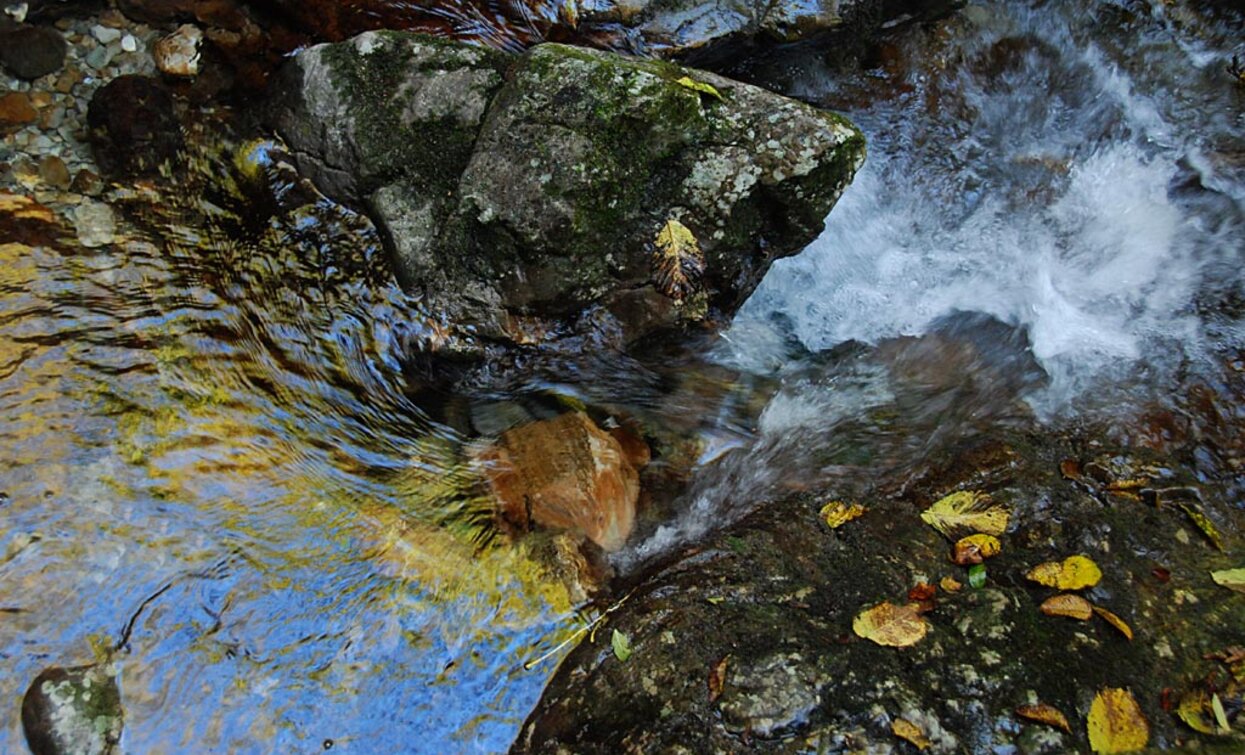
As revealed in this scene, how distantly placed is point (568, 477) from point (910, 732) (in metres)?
Answer: 1.97

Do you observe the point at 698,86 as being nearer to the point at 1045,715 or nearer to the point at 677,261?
the point at 677,261

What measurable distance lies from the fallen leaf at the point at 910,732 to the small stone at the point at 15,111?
526cm

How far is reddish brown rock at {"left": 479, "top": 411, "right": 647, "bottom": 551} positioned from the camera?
12.9ft

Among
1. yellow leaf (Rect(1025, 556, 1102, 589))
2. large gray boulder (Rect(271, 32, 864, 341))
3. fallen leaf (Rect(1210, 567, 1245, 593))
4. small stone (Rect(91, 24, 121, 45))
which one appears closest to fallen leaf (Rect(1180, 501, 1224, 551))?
fallen leaf (Rect(1210, 567, 1245, 593))

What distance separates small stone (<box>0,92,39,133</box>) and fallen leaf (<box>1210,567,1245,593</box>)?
628 cm

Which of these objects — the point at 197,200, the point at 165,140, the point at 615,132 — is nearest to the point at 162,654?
the point at 197,200

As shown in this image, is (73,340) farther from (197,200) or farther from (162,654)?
(162,654)

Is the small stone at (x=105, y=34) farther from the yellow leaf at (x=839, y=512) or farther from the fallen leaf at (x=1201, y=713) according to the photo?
the fallen leaf at (x=1201, y=713)

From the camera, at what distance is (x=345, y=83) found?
4.10 meters

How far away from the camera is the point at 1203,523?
11.6 ft

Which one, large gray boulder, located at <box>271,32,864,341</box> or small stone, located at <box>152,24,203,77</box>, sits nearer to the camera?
large gray boulder, located at <box>271,32,864,341</box>

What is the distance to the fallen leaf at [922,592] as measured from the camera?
10.4 ft

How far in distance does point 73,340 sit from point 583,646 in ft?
9.97

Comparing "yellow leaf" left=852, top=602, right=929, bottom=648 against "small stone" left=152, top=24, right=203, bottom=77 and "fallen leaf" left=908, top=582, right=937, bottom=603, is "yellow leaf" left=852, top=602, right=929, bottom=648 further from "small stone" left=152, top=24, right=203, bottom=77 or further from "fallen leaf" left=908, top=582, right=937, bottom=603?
"small stone" left=152, top=24, right=203, bottom=77
